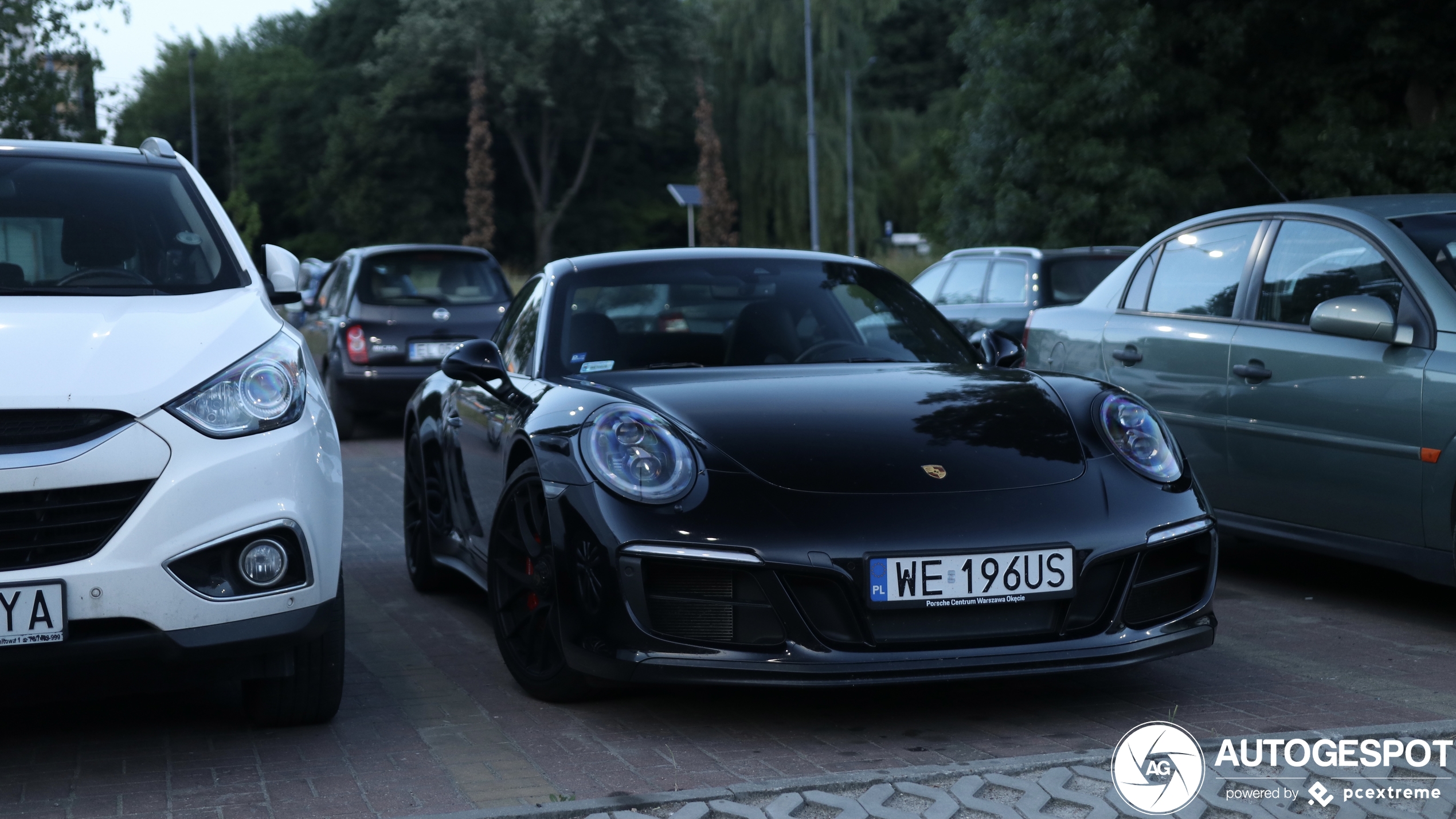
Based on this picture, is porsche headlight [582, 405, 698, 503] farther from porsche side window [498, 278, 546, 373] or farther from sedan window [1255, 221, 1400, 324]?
sedan window [1255, 221, 1400, 324]

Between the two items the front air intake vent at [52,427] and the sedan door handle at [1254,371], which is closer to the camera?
the front air intake vent at [52,427]

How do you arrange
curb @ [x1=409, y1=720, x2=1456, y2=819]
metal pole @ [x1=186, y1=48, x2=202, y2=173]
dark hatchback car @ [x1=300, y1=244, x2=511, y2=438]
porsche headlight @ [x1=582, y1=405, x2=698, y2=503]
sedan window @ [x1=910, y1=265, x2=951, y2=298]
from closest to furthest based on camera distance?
curb @ [x1=409, y1=720, x2=1456, y2=819]
porsche headlight @ [x1=582, y1=405, x2=698, y2=503]
dark hatchback car @ [x1=300, y1=244, x2=511, y2=438]
sedan window @ [x1=910, y1=265, x2=951, y2=298]
metal pole @ [x1=186, y1=48, x2=202, y2=173]

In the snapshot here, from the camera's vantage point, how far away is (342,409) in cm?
1353

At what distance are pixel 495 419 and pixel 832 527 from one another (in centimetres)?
163

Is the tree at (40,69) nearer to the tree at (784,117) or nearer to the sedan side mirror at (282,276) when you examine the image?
the sedan side mirror at (282,276)

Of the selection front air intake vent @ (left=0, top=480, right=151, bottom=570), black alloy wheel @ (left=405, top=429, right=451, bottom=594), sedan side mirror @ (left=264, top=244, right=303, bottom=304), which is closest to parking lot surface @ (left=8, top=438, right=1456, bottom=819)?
front air intake vent @ (left=0, top=480, right=151, bottom=570)

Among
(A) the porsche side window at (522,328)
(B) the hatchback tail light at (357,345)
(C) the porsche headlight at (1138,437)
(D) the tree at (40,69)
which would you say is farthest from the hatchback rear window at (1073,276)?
(D) the tree at (40,69)

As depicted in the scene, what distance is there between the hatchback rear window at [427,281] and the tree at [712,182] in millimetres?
35590

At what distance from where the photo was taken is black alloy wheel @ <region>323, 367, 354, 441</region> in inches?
531

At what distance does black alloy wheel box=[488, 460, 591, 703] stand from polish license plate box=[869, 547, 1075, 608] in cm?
91

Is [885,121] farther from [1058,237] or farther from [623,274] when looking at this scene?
[623,274]

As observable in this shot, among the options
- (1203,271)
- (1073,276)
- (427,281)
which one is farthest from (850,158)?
(1203,271)

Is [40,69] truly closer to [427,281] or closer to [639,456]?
[427,281]

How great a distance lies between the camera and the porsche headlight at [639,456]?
4094 millimetres
